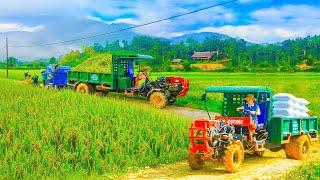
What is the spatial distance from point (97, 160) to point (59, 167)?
815mm

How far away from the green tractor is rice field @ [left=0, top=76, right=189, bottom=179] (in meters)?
1.58

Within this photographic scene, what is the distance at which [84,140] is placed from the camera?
39.8 feet

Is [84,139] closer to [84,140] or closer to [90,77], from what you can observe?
[84,140]

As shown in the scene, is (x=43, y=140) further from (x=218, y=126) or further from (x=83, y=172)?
(x=218, y=126)

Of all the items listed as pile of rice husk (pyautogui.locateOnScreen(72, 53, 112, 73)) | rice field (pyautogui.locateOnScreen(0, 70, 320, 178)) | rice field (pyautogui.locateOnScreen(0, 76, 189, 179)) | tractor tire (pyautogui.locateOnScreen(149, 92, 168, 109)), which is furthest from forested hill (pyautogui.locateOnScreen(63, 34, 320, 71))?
rice field (pyautogui.locateOnScreen(0, 76, 189, 179))

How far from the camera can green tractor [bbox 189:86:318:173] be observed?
10.6m

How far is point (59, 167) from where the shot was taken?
1075 cm

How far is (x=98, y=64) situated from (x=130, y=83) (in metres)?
2.53

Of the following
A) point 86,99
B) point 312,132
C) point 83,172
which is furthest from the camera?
point 86,99

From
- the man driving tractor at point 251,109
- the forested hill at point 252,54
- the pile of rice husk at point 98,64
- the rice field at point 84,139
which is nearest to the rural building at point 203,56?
the forested hill at point 252,54

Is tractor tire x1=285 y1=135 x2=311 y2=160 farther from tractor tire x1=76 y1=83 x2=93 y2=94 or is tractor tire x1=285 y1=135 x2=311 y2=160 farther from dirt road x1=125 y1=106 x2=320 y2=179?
tractor tire x1=76 y1=83 x2=93 y2=94

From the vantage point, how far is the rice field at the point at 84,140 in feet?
35.4

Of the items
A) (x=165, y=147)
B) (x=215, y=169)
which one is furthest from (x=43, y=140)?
(x=215, y=169)

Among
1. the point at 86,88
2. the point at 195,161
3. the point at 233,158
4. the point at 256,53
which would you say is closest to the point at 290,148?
the point at 233,158
